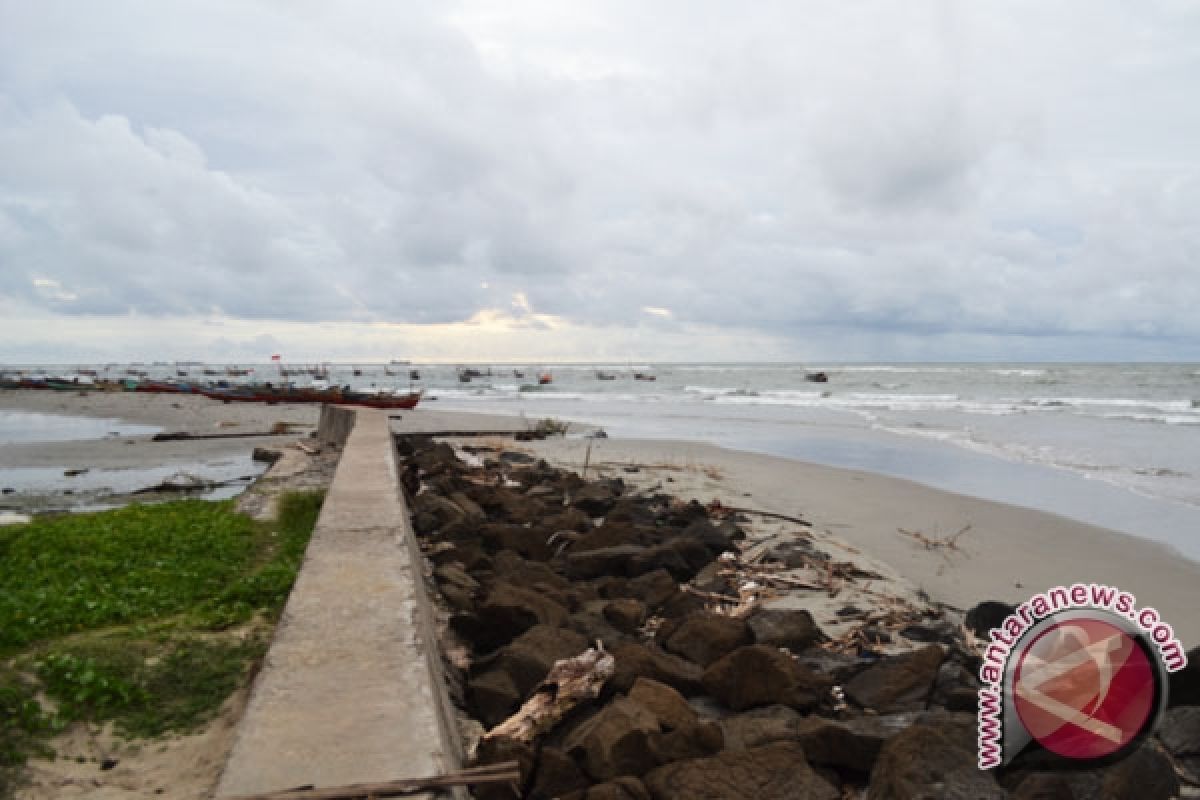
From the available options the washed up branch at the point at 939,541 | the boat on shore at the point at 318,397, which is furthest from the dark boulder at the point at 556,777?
the boat on shore at the point at 318,397

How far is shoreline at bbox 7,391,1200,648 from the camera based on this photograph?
600cm

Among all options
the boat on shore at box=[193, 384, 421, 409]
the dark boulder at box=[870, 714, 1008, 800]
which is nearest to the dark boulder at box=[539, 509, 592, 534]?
the dark boulder at box=[870, 714, 1008, 800]

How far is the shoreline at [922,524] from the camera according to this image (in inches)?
236

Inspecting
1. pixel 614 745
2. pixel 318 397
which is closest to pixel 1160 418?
pixel 614 745

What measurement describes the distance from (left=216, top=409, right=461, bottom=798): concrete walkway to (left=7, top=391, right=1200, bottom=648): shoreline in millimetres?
3902

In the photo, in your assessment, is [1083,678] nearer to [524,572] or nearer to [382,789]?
[382,789]

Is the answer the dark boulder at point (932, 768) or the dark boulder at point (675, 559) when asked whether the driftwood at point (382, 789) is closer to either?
the dark boulder at point (932, 768)

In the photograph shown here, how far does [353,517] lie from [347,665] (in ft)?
8.27

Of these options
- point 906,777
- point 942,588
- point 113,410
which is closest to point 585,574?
point 942,588

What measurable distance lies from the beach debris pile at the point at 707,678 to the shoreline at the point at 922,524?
1.25 m

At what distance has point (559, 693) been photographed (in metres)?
2.98

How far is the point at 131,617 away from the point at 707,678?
10.1ft

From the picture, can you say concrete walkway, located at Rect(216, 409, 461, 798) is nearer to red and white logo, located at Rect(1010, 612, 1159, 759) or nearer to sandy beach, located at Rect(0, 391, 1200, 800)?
sandy beach, located at Rect(0, 391, 1200, 800)

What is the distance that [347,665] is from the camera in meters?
2.70
